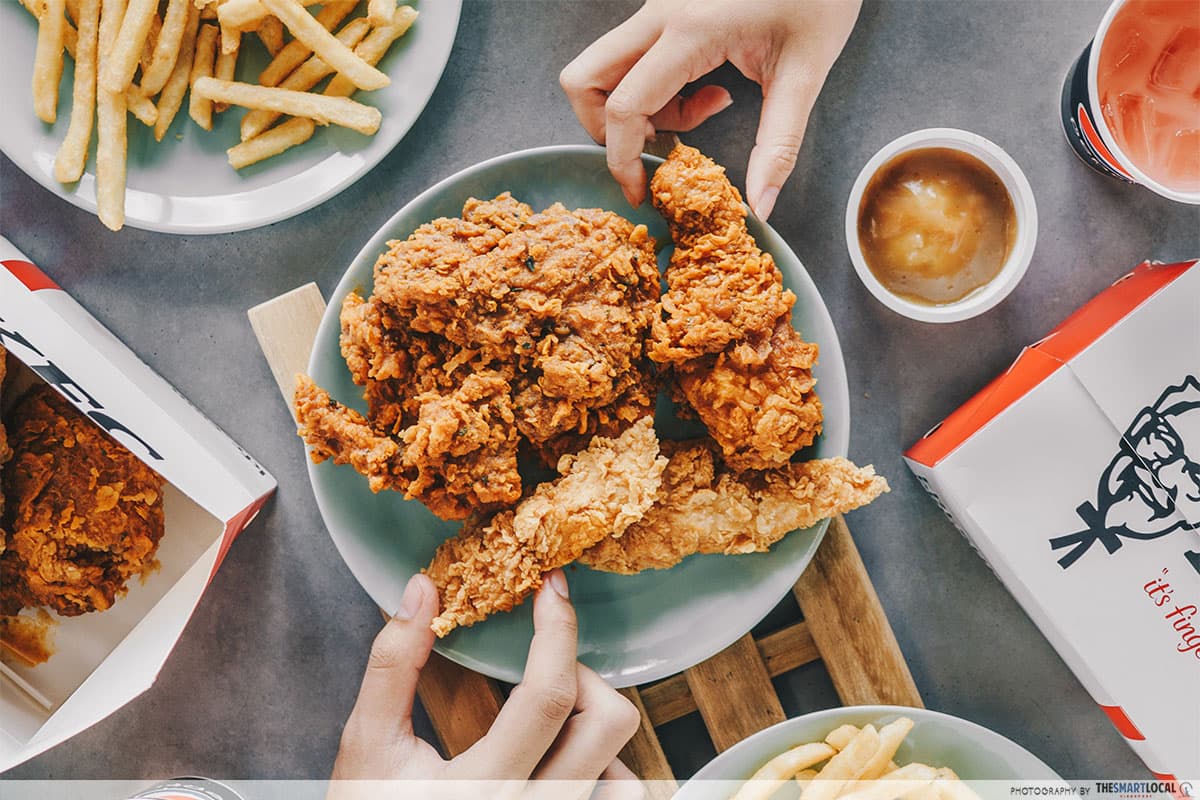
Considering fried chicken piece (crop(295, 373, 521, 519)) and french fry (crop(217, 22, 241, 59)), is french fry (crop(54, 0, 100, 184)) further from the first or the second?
fried chicken piece (crop(295, 373, 521, 519))

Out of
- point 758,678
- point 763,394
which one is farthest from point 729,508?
point 758,678

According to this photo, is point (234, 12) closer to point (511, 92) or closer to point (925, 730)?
point (511, 92)

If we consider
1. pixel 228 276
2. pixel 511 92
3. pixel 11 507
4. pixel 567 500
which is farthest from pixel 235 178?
pixel 567 500

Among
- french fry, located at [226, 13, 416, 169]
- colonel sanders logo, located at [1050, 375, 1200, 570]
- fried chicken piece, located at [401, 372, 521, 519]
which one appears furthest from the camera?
french fry, located at [226, 13, 416, 169]

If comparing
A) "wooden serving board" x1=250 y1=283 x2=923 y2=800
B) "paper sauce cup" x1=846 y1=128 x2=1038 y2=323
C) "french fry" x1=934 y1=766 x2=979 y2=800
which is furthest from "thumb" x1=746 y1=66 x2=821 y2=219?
"french fry" x1=934 y1=766 x2=979 y2=800

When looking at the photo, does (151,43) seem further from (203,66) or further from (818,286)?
(818,286)

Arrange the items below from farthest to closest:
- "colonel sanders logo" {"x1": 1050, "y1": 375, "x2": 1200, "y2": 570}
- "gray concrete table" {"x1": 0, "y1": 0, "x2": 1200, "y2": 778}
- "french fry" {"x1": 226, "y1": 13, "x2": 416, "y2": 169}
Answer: "gray concrete table" {"x1": 0, "y1": 0, "x2": 1200, "y2": 778} < "french fry" {"x1": 226, "y1": 13, "x2": 416, "y2": 169} < "colonel sanders logo" {"x1": 1050, "y1": 375, "x2": 1200, "y2": 570}

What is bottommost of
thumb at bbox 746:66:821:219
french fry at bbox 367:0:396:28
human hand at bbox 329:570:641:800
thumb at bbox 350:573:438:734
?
human hand at bbox 329:570:641:800
